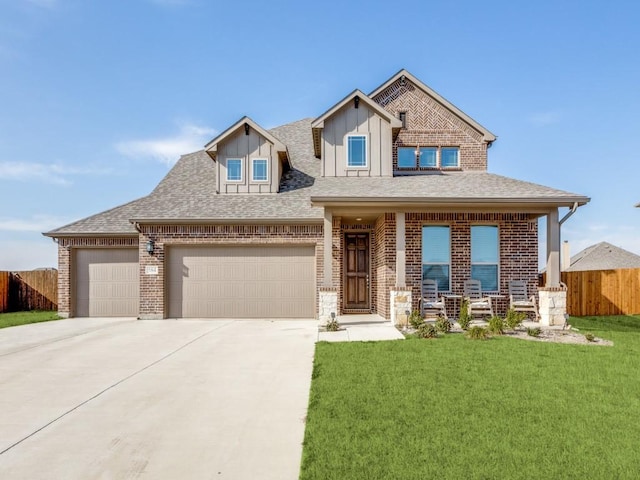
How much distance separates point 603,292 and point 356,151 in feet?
33.9

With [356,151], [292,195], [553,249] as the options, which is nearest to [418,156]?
[356,151]

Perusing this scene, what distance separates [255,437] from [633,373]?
560 cm

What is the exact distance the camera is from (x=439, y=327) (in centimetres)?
1008

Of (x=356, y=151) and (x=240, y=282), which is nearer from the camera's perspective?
(x=240, y=282)

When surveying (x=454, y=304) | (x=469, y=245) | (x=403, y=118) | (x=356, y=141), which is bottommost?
(x=454, y=304)

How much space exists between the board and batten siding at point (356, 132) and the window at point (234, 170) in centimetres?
298

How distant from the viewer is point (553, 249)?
1188cm

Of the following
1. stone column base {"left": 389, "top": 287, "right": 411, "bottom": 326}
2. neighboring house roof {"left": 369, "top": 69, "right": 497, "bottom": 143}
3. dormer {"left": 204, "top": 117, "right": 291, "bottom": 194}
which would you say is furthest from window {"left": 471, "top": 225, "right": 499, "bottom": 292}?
dormer {"left": 204, "top": 117, "right": 291, "bottom": 194}

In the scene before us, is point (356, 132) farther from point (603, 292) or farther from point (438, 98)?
point (603, 292)

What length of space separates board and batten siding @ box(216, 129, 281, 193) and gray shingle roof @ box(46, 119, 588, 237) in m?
0.31

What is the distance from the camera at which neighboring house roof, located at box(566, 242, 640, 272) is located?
101 ft

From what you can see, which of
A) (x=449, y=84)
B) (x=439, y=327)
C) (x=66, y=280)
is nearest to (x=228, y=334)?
(x=439, y=327)

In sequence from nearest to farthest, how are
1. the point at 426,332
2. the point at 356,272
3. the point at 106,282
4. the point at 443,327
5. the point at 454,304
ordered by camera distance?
the point at 426,332 → the point at 443,327 → the point at 454,304 → the point at 356,272 → the point at 106,282

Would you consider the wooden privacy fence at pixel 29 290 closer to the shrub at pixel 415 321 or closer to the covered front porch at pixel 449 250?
the covered front porch at pixel 449 250
